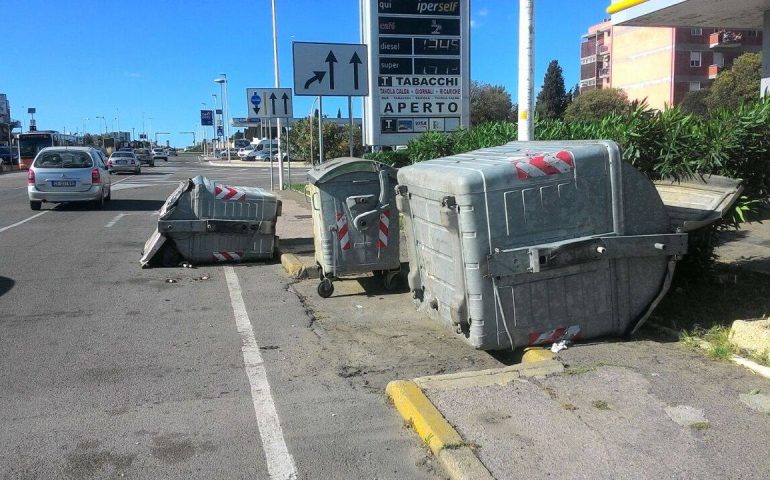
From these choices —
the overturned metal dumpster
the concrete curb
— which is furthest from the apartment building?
the concrete curb

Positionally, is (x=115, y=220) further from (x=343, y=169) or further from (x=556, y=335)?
(x=556, y=335)

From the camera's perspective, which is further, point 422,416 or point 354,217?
point 354,217

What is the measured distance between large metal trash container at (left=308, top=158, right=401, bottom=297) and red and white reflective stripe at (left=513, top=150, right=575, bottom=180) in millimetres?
2915

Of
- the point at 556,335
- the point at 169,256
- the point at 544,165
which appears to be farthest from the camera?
the point at 169,256

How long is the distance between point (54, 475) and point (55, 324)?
3435 mm

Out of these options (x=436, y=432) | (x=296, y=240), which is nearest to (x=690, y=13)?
(x=296, y=240)

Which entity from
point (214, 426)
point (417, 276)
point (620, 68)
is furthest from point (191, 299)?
point (620, 68)

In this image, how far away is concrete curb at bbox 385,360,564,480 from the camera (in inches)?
136

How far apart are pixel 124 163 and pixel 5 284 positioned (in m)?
33.9

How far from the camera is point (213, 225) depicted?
30.9 feet

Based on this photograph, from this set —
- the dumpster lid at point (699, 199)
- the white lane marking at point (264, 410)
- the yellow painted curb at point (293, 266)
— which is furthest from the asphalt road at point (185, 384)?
the dumpster lid at point (699, 199)

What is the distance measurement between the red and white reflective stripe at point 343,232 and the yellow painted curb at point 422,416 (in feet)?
10.3

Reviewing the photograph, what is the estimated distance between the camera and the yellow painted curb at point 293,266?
8.84 metres

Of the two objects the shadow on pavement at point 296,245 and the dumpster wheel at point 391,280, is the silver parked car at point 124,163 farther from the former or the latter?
the dumpster wheel at point 391,280
